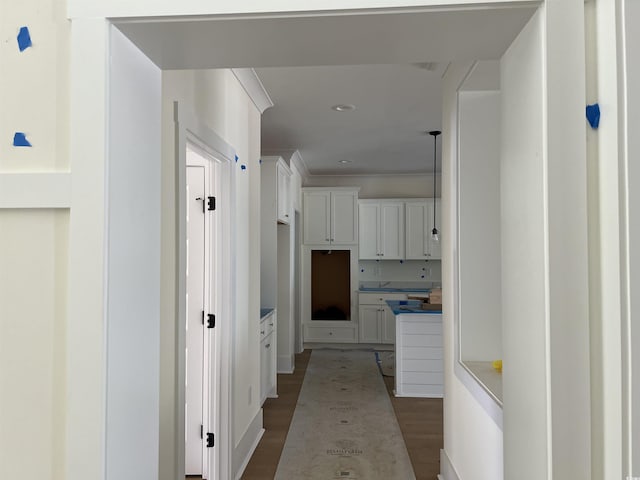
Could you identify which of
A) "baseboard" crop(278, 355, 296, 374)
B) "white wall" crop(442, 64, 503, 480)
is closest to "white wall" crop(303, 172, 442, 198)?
"baseboard" crop(278, 355, 296, 374)

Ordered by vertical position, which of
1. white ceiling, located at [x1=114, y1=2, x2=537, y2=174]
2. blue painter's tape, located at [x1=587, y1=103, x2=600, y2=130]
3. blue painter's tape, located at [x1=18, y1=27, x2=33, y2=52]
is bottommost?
blue painter's tape, located at [x1=587, y1=103, x2=600, y2=130]

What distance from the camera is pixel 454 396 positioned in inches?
102

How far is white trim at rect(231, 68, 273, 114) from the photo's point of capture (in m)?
→ 2.99

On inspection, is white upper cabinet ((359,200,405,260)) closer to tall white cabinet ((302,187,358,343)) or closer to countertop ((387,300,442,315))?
tall white cabinet ((302,187,358,343))

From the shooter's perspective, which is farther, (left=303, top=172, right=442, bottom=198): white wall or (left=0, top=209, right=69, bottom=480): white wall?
(left=303, top=172, right=442, bottom=198): white wall

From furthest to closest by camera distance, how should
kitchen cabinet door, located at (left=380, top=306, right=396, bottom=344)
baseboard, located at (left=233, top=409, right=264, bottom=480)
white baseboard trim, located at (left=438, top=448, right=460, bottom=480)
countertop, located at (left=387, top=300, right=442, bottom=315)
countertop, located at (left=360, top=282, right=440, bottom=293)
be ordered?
countertop, located at (left=360, top=282, right=440, bottom=293), kitchen cabinet door, located at (left=380, top=306, right=396, bottom=344), countertop, located at (left=387, top=300, right=442, bottom=315), baseboard, located at (left=233, top=409, right=264, bottom=480), white baseboard trim, located at (left=438, top=448, right=460, bottom=480)

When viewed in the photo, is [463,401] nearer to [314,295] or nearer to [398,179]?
[314,295]

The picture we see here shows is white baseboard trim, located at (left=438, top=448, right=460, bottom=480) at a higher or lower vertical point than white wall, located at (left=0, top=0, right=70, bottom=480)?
lower

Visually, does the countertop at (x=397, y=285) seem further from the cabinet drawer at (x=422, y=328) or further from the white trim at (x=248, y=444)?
the white trim at (x=248, y=444)

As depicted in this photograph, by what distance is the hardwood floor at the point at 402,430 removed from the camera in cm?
305

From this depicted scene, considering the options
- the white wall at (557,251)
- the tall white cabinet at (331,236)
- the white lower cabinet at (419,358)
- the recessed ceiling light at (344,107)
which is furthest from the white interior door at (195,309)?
the tall white cabinet at (331,236)

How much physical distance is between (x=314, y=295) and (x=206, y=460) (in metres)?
4.65

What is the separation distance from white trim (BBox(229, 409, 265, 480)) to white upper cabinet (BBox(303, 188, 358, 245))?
3.71m

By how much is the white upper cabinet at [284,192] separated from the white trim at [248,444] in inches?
91.7
